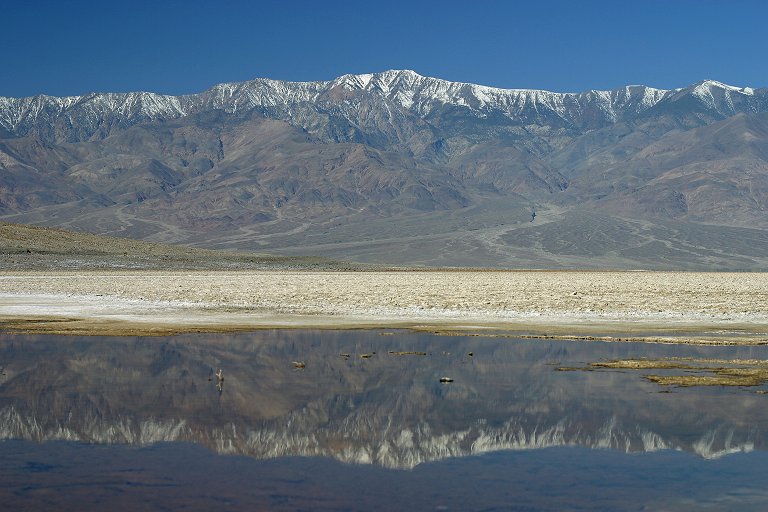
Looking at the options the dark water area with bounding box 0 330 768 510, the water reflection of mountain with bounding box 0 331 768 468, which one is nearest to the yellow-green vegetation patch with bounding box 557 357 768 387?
the dark water area with bounding box 0 330 768 510

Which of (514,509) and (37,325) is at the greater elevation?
(37,325)

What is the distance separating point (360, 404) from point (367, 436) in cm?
258

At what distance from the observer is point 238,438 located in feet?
43.2

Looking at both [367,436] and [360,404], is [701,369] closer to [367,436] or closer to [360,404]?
[360,404]

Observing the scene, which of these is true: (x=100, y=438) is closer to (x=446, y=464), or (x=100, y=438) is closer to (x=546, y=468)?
(x=446, y=464)

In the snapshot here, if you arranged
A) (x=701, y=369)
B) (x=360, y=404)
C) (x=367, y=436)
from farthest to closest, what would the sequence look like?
(x=701, y=369)
(x=360, y=404)
(x=367, y=436)

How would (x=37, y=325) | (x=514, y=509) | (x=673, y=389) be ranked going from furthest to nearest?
(x=37, y=325) → (x=673, y=389) → (x=514, y=509)

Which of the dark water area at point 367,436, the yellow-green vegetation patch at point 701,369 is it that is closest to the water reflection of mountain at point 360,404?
the dark water area at point 367,436

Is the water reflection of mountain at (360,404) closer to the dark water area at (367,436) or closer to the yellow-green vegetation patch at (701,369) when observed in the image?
the dark water area at (367,436)

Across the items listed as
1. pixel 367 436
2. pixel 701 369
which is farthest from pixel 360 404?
pixel 701 369

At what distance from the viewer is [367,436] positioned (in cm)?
1341

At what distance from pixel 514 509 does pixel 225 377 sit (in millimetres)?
10166

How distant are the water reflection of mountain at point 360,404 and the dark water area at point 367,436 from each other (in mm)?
46

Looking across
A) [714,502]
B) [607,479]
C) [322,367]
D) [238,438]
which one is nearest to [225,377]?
[322,367]
